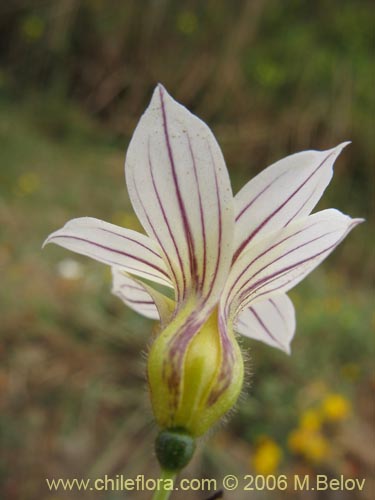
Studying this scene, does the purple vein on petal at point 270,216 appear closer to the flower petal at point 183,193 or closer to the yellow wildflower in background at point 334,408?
the flower petal at point 183,193

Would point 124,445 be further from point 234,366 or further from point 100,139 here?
point 100,139

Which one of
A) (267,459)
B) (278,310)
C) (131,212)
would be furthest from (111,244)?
(131,212)

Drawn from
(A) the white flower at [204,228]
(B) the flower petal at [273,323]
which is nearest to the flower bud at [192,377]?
(A) the white flower at [204,228]

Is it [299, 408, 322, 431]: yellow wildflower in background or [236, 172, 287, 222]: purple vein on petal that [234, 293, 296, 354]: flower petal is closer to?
[236, 172, 287, 222]: purple vein on petal

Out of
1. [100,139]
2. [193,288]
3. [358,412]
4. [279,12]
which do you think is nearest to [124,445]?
[358,412]

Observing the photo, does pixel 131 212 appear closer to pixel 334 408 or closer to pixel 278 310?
pixel 334 408

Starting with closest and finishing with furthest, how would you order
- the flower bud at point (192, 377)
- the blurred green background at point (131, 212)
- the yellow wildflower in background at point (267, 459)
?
1. the flower bud at point (192, 377)
2. the yellow wildflower in background at point (267, 459)
3. the blurred green background at point (131, 212)
